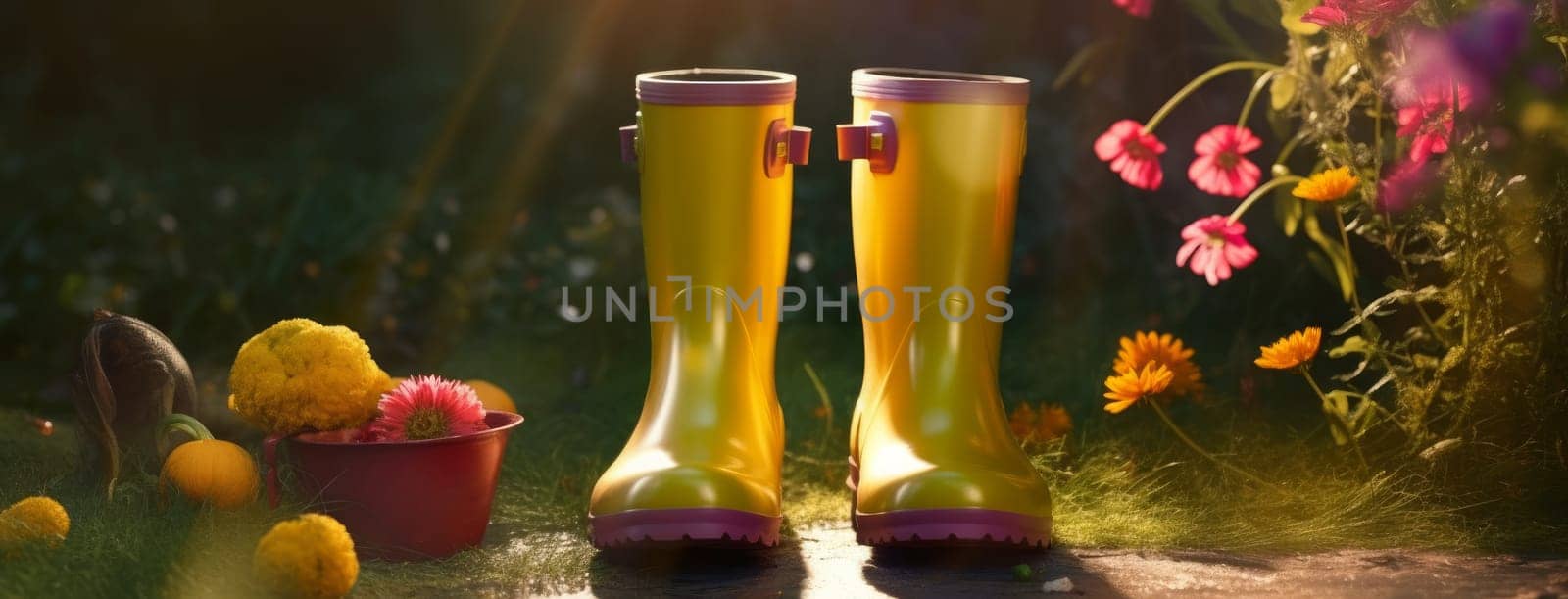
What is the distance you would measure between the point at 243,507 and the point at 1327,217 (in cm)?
185

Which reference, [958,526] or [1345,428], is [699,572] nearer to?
[958,526]

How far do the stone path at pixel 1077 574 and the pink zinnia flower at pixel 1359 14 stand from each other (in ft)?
2.14

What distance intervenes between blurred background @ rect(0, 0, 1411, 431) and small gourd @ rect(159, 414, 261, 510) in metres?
0.84

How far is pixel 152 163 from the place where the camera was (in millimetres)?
4004

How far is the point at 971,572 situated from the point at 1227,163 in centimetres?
83

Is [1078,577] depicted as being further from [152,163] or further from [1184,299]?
[152,163]

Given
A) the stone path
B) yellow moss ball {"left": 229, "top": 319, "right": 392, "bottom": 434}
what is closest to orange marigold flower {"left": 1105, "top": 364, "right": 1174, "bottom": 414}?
the stone path

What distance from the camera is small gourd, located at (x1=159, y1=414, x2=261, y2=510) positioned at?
1.84 m

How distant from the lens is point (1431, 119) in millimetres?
2062

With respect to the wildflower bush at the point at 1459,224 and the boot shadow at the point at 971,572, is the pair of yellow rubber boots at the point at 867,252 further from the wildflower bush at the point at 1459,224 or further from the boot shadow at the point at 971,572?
the wildflower bush at the point at 1459,224

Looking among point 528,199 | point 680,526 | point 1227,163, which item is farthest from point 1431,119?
point 528,199

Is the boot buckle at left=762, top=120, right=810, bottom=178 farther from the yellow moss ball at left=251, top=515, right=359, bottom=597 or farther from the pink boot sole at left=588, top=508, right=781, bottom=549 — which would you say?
the yellow moss ball at left=251, top=515, right=359, bottom=597

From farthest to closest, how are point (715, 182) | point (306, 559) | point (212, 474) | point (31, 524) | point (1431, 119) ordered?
point (1431, 119), point (715, 182), point (212, 474), point (31, 524), point (306, 559)

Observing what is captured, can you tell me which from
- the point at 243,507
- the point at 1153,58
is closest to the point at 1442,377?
the point at 1153,58
